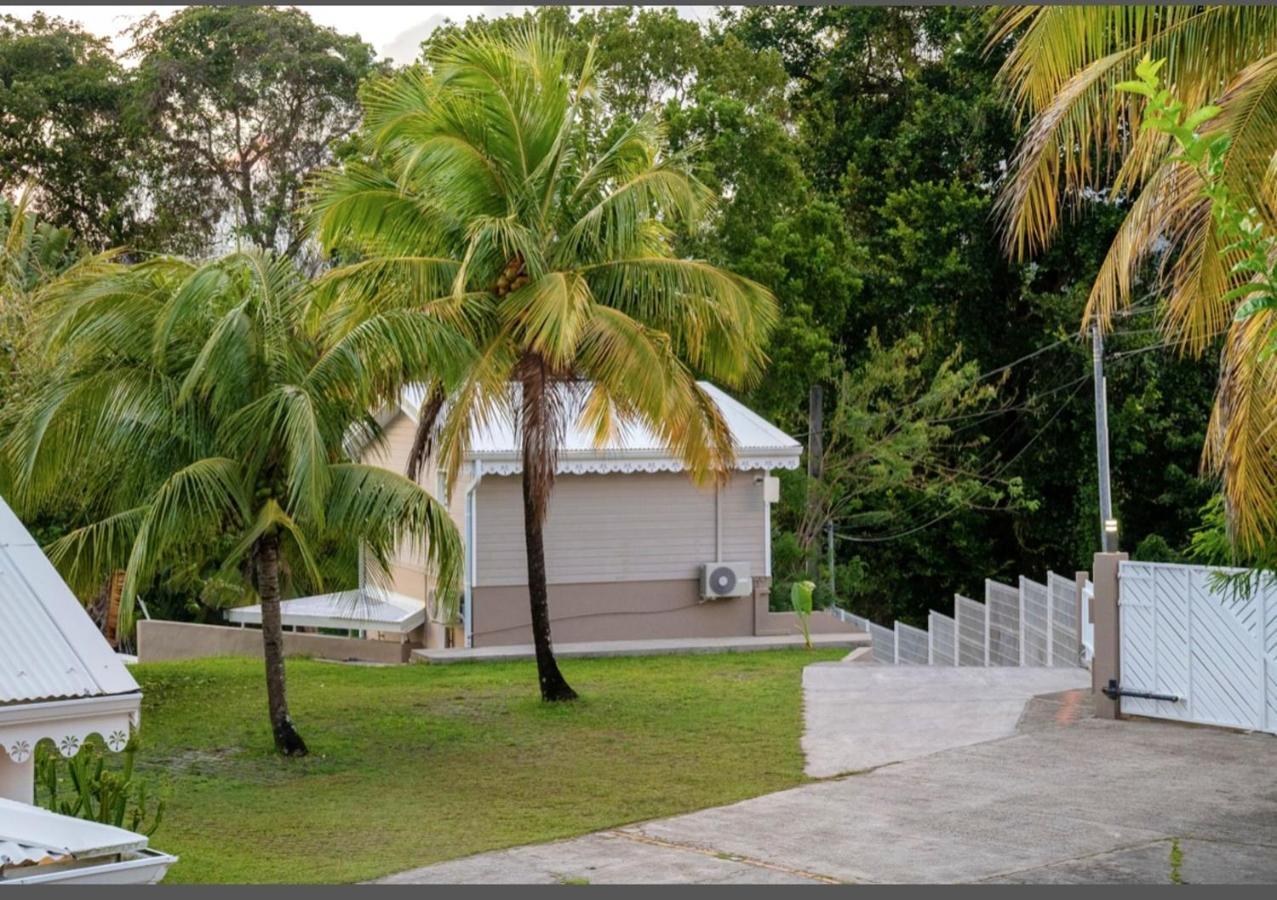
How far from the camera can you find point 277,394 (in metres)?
14.0

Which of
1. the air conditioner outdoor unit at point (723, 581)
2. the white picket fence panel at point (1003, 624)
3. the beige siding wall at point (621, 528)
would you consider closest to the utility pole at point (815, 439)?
the white picket fence panel at point (1003, 624)

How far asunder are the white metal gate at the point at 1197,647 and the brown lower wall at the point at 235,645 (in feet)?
36.3

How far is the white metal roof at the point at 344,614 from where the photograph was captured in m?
21.9

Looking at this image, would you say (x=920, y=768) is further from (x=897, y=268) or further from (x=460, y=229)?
(x=897, y=268)

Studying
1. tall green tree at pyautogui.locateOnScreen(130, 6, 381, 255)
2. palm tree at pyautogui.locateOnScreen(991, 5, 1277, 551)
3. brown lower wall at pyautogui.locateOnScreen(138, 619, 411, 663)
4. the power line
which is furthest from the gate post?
tall green tree at pyautogui.locateOnScreen(130, 6, 381, 255)

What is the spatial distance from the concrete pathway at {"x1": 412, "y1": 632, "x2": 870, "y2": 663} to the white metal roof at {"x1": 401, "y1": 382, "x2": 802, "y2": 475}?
2.55m

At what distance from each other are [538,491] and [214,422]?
394 cm

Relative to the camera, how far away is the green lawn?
37.2 feet

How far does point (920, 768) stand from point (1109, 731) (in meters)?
2.57

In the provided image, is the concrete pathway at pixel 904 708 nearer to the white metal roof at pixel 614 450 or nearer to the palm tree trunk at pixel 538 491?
the palm tree trunk at pixel 538 491

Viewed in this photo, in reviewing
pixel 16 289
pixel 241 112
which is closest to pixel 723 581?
pixel 16 289

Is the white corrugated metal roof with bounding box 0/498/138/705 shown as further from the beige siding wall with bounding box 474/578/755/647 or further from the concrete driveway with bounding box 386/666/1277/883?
the beige siding wall with bounding box 474/578/755/647

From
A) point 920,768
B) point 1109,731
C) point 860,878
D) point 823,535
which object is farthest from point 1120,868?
point 823,535

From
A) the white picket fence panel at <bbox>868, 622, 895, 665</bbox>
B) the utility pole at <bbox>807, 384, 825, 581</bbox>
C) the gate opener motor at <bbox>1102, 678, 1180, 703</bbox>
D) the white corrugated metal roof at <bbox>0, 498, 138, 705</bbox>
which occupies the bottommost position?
the white picket fence panel at <bbox>868, 622, 895, 665</bbox>
